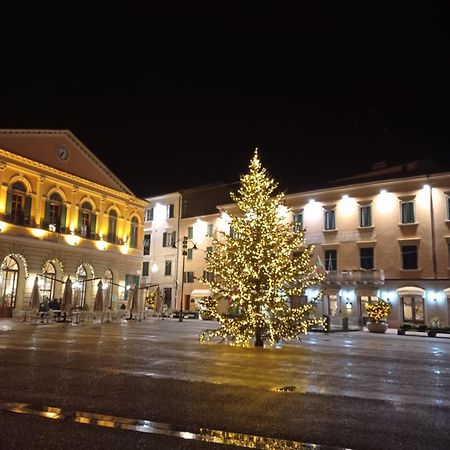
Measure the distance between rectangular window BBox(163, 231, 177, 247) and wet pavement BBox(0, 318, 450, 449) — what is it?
39.5 meters

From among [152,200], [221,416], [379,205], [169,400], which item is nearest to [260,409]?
[221,416]

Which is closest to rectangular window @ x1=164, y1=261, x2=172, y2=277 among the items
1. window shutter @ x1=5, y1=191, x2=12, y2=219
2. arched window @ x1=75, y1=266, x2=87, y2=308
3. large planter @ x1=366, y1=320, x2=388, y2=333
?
arched window @ x1=75, y1=266, x2=87, y2=308

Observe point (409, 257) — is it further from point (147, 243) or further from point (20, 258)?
point (147, 243)

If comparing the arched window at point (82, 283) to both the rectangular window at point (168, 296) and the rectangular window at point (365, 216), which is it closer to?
the rectangular window at point (168, 296)

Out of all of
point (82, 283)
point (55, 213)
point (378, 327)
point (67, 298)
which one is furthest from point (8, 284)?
point (378, 327)

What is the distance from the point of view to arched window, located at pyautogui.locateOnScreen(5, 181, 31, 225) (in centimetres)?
3356

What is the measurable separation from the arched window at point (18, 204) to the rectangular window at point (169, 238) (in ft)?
67.7

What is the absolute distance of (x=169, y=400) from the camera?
7.84 meters

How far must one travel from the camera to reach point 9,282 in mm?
33406

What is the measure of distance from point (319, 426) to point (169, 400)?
101 inches

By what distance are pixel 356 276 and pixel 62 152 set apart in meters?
25.5

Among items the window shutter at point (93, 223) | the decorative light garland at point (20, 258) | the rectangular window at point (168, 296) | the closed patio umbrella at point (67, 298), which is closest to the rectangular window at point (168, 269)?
the rectangular window at point (168, 296)

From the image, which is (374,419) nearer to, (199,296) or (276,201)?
(276,201)

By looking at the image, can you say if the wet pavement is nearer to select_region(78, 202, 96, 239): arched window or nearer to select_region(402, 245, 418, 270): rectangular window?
select_region(402, 245, 418, 270): rectangular window
